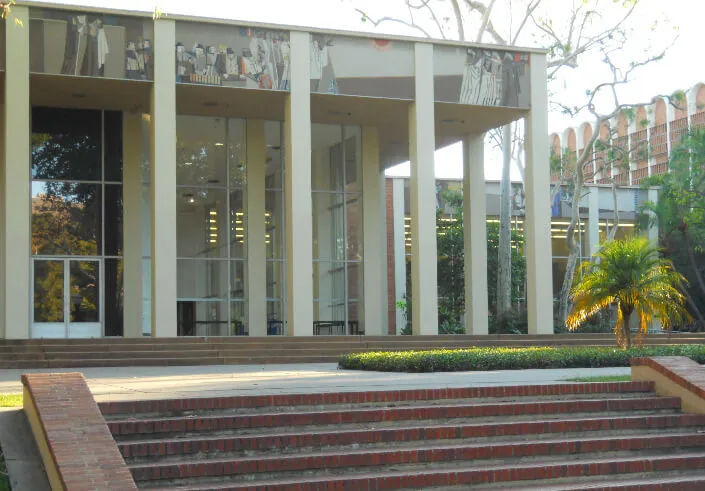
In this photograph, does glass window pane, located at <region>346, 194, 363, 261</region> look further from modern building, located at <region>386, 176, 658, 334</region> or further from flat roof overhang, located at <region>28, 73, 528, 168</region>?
modern building, located at <region>386, 176, 658, 334</region>

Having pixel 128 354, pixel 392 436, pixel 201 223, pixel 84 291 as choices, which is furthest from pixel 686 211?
pixel 392 436

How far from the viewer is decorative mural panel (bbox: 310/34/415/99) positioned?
1037 inches

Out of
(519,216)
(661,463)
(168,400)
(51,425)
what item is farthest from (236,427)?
(519,216)

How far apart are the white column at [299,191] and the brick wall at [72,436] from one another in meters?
15.6

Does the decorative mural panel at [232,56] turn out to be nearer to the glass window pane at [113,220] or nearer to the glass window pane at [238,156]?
the glass window pane at [238,156]

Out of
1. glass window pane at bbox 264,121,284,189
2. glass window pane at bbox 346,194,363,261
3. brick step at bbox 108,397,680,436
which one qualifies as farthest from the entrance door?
brick step at bbox 108,397,680,436

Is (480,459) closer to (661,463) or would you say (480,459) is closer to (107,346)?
(661,463)

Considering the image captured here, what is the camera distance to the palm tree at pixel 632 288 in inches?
758

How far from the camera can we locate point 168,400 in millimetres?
9719

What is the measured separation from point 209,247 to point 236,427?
67.3 ft

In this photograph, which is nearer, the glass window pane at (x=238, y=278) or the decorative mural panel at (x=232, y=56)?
the decorative mural panel at (x=232, y=56)

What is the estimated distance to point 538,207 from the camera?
93.2ft

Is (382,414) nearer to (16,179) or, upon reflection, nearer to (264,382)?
(264,382)

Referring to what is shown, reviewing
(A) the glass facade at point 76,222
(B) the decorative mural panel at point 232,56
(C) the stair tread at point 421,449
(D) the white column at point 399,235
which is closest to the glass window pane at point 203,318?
(A) the glass facade at point 76,222
